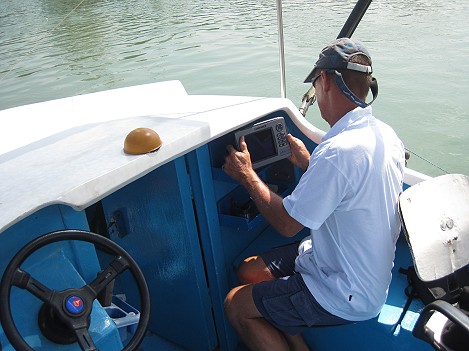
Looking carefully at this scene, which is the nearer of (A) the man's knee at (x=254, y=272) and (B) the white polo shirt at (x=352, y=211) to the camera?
(B) the white polo shirt at (x=352, y=211)

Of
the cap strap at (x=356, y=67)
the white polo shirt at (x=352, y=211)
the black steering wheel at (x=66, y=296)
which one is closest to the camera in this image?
the black steering wheel at (x=66, y=296)

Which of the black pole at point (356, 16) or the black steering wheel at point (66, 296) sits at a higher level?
the black pole at point (356, 16)

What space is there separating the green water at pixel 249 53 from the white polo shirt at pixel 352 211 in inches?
192

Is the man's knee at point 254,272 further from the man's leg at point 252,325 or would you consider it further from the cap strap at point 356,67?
the cap strap at point 356,67

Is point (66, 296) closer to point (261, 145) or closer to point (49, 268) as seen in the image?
point (49, 268)

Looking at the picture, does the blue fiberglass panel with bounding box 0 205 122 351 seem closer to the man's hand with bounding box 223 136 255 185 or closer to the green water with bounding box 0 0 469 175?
the man's hand with bounding box 223 136 255 185

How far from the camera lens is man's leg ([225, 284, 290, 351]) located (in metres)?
1.84

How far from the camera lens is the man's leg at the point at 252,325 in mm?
1840

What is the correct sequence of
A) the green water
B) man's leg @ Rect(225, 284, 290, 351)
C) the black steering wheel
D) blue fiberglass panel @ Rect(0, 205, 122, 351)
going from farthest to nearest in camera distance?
the green water, man's leg @ Rect(225, 284, 290, 351), blue fiberglass panel @ Rect(0, 205, 122, 351), the black steering wheel

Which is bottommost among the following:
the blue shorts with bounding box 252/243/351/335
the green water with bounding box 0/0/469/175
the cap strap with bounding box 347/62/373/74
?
the green water with bounding box 0/0/469/175

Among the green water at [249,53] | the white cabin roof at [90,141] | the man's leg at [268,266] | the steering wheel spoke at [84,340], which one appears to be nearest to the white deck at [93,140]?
the white cabin roof at [90,141]

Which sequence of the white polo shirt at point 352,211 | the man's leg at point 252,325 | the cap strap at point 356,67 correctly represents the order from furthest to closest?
the man's leg at point 252,325 → the cap strap at point 356,67 → the white polo shirt at point 352,211

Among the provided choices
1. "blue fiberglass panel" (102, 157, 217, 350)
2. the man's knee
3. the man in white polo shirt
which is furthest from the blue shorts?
"blue fiberglass panel" (102, 157, 217, 350)

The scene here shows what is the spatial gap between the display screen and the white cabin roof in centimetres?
8
